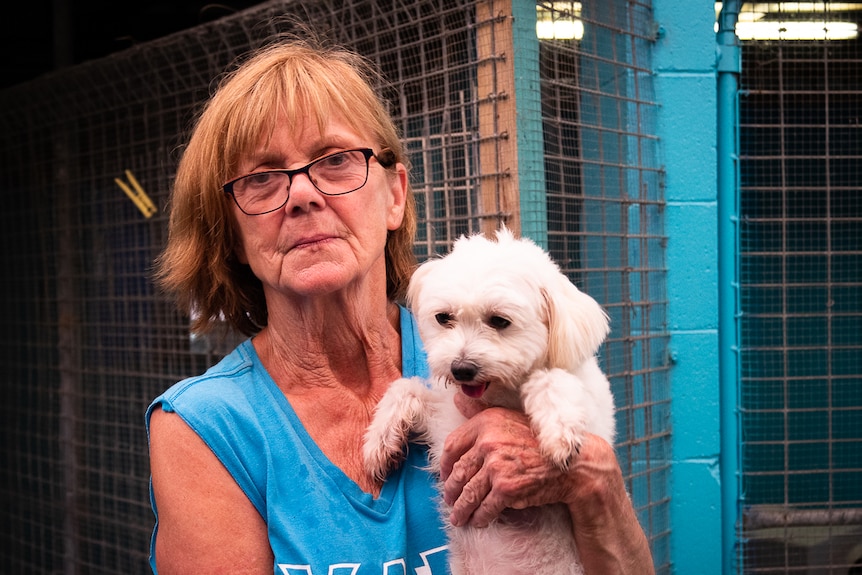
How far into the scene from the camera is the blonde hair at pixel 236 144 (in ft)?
6.35

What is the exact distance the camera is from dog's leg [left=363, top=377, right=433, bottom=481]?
192cm

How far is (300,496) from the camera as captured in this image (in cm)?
182

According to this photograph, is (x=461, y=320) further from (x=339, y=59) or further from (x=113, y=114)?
(x=113, y=114)

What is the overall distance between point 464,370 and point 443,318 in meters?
0.18

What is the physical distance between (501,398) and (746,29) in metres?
2.55

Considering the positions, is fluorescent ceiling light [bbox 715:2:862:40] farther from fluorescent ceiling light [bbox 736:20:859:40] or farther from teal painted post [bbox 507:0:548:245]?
teal painted post [bbox 507:0:548:245]

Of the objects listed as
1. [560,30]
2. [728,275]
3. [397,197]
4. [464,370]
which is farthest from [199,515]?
[728,275]

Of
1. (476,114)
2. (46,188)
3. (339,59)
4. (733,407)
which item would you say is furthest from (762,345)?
(46,188)

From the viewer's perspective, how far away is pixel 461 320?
6.17 ft

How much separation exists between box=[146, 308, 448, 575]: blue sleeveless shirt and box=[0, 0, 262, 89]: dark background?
4129 mm

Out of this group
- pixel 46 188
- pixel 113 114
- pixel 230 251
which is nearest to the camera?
pixel 230 251

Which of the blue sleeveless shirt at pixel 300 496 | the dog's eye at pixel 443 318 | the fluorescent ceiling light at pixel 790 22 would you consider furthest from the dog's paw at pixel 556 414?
the fluorescent ceiling light at pixel 790 22

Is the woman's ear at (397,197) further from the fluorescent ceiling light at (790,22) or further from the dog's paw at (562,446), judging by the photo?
the fluorescent ceiling light at (790,22)

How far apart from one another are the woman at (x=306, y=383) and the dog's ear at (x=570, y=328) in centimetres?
21
